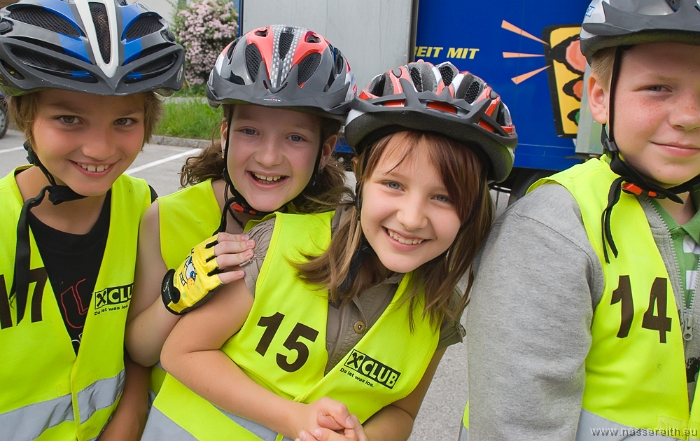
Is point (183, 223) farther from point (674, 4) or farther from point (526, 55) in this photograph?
point (526, 55)

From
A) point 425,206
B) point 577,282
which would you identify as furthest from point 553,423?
point 425,206

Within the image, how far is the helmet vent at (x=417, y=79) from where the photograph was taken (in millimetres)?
1847

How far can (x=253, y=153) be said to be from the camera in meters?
2.26

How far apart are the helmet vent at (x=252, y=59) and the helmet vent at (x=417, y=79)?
0.72m

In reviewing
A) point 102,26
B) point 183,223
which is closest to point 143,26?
point 102,26

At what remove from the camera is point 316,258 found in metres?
1.91

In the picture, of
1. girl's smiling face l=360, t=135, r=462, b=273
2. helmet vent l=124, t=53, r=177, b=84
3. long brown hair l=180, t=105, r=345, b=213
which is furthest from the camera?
long brown hair l=180, t=105, r=345, b=213

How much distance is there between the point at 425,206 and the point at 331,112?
692 mm

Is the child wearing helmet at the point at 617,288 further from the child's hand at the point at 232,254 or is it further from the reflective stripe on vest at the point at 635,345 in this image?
the child's hand at the point at 232,254

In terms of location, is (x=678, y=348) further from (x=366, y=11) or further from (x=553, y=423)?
(x=366, y=11)

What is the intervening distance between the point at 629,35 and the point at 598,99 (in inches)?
10.0

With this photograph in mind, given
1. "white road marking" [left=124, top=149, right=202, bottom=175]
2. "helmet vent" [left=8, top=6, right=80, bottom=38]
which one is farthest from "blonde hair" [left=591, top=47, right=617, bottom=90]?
"white road marking" [left=124, top=149, right=202, bottom=175]

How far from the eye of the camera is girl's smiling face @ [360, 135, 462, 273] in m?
1.75

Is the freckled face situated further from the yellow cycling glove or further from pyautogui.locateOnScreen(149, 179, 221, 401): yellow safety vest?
pyautogui.locateOnScreen(149, 179, 221, 401): yellow safety vest
